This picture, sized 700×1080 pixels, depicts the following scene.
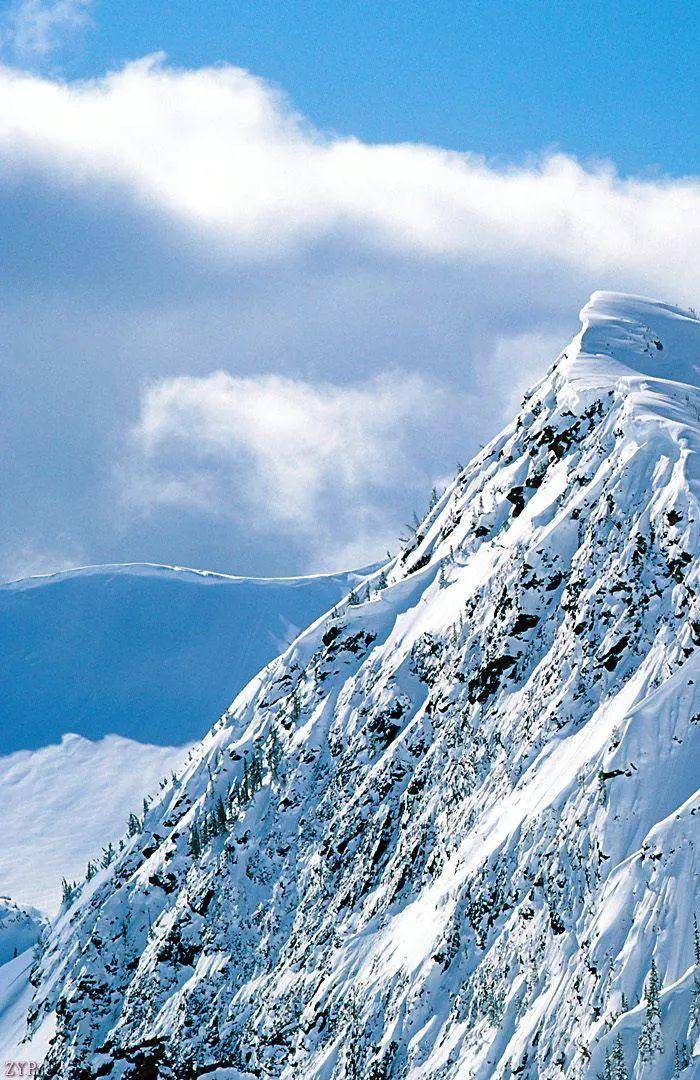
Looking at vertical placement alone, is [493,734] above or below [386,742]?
below

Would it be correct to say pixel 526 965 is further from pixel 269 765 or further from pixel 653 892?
pixel 269 765

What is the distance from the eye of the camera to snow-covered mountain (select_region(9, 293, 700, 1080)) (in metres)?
66.0

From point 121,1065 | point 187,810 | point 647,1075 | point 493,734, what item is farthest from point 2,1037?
point 647,1075

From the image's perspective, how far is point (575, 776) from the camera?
Result: 2896 inches

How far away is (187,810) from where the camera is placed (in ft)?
431

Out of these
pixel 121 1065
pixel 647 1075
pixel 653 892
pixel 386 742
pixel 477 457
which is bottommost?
pixel 647 1075

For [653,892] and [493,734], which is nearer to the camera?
[653,892]

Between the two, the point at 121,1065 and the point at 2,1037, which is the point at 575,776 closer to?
the point at 121,1065

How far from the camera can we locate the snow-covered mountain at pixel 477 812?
6600 centimetres

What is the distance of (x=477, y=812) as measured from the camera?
276 feet

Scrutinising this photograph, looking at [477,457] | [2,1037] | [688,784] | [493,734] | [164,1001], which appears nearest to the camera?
[688,784]

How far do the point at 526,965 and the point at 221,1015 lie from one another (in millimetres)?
39219

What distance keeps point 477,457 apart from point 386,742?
35.3 m

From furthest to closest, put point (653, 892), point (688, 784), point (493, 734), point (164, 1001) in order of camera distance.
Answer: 1. point (164, 1001)
2. point (493, 734)
3. point (688, 784)
4. point (653, 892)
